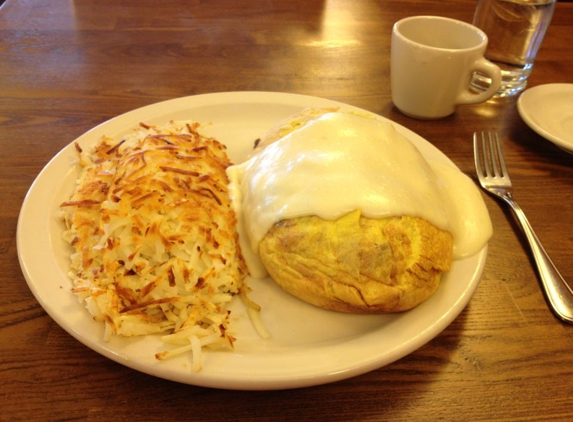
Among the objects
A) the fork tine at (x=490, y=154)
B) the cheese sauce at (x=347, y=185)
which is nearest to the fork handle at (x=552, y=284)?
the cheese sauce at (x=347, y=185)

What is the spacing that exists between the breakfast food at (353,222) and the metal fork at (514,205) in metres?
0.26

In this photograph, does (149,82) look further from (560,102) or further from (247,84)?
(560,102)

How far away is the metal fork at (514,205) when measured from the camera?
1350 millimetres

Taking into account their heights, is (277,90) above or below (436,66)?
below

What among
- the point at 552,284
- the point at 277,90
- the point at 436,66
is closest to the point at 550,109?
the point at 436,66

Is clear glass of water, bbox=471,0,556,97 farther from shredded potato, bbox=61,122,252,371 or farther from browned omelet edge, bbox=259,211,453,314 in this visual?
shredded potato, bbox=61,122,252,371

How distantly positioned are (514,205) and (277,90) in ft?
4.40

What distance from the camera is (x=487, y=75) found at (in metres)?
2.02

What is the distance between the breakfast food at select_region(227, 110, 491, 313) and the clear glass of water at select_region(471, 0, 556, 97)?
133 centimetres

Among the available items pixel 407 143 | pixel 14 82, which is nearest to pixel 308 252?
pixel 407 143

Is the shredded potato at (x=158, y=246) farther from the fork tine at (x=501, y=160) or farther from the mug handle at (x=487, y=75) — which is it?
the mug handle at (x=487, y=75)

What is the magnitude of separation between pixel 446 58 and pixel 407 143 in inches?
28.4

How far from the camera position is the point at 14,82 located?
2.24 m

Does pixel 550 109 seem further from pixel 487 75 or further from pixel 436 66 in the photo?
pixel 436 66
